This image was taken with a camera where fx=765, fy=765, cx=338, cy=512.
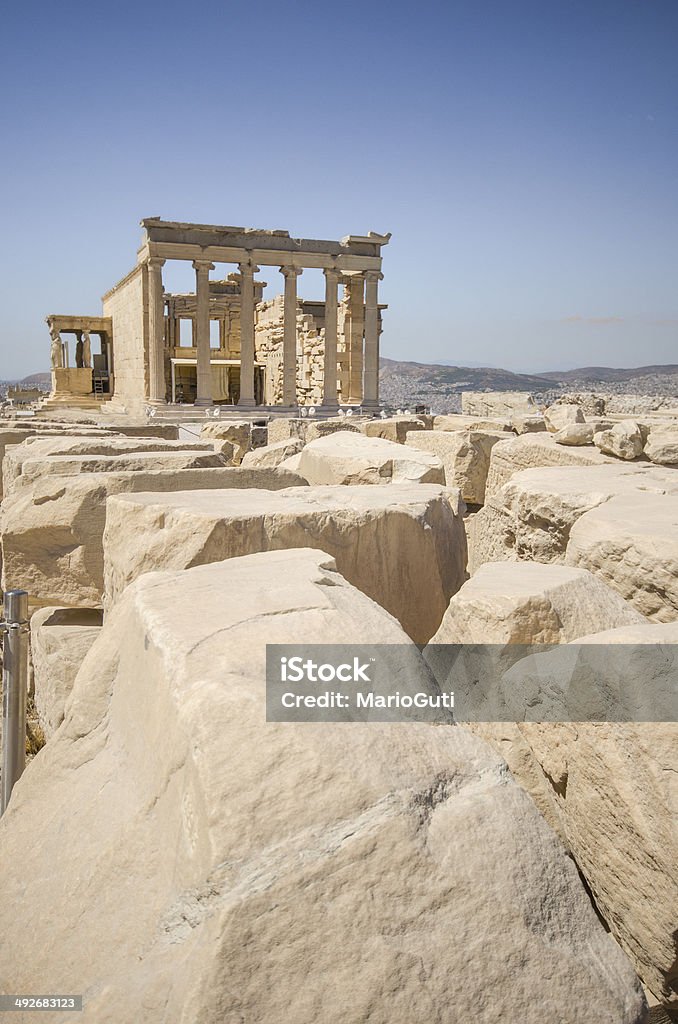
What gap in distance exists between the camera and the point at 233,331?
32.6m

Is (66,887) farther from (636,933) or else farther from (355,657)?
(636,933)

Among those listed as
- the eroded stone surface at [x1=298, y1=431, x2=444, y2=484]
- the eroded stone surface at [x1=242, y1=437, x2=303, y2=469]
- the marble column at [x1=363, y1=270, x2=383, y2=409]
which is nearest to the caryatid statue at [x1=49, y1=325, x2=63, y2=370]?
the marble column at [x1=363, y1=270, x2=383, y2=409]

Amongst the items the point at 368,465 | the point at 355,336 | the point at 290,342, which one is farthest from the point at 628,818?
the point at 355,336

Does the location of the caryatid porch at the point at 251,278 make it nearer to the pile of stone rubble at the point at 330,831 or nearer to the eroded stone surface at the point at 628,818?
the pile of stone rubble at the point at 330,831

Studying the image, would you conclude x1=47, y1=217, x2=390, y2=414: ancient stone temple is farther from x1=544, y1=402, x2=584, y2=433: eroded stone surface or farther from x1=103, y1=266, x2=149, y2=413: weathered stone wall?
x1=544, y1=402, x2=584, y2=433: eroded stone surface

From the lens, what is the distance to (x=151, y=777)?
143 cm

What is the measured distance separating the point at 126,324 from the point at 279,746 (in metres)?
28.8

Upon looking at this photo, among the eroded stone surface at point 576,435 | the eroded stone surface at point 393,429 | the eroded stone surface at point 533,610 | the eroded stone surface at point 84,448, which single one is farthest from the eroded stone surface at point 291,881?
the eroded stone surface at point 393,429

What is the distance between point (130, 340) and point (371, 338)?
8.53m

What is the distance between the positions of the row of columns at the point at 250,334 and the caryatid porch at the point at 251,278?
0.03m

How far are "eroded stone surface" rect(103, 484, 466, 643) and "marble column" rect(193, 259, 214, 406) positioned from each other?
21.6 metres

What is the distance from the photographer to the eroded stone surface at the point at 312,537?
8.23 feet

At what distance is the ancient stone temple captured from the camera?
79.5 ft

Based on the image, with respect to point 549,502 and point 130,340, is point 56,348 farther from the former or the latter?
point 549,502
